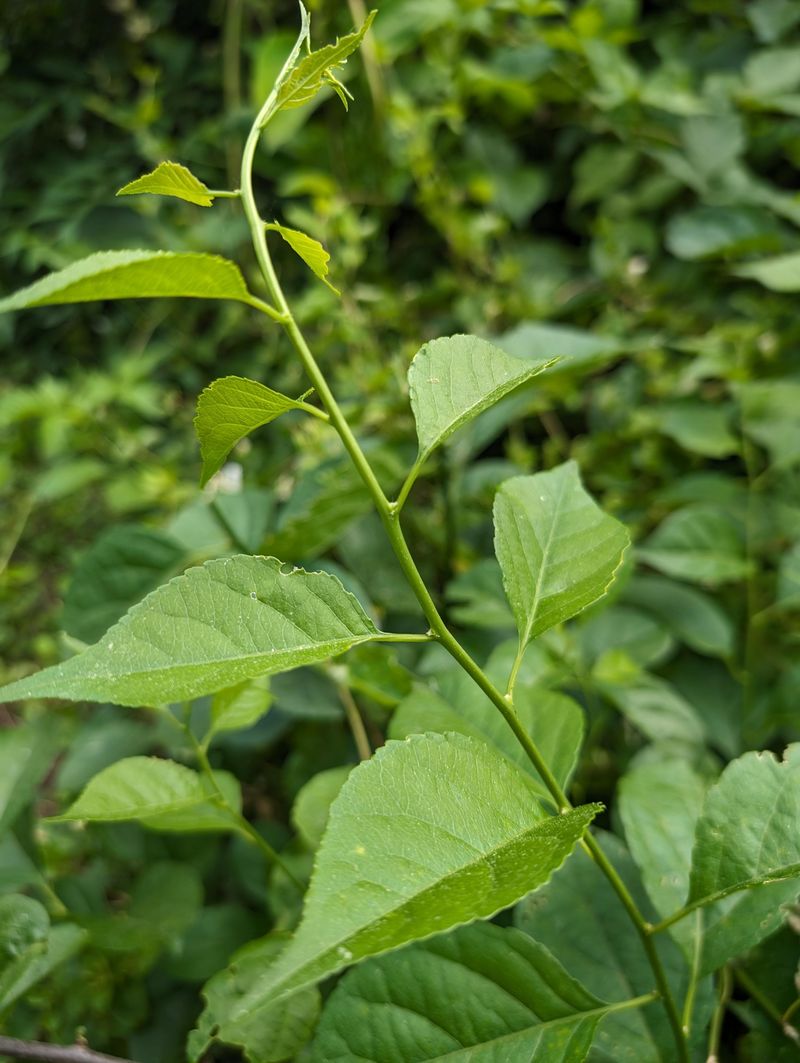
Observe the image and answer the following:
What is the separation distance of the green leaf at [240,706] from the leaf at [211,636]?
0.54ft

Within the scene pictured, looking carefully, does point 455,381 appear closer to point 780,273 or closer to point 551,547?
point 551,547

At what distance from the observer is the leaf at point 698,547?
0.74 metres

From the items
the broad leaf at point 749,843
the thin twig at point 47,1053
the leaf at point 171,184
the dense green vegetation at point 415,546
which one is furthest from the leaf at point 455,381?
the thin twig at point 47,1053

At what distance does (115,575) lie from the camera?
0.75 meters

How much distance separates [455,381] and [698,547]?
0.49m

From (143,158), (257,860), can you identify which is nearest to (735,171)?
(257,860)

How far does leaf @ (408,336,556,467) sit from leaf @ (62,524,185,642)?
1.56 feet

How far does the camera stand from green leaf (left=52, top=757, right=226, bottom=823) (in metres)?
0.42

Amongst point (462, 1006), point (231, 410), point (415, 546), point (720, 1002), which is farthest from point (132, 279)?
point (415, 546)

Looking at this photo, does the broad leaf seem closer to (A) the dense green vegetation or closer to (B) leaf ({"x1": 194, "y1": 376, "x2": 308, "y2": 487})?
(A) the dense green vegetation

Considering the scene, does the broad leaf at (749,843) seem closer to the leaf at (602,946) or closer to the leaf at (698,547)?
the leaf at (602,946)

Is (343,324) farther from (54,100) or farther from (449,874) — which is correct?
(54,100)

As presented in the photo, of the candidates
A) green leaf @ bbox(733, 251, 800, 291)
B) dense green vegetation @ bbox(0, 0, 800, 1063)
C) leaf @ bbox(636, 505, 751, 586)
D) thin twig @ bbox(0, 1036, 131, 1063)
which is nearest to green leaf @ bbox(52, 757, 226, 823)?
dense green vegetation @ bbox(0, 0, 800, 1063)

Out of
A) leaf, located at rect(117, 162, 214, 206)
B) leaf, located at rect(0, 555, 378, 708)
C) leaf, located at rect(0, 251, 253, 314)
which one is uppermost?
leaf, located at rect(117, 162, 214, 206)
